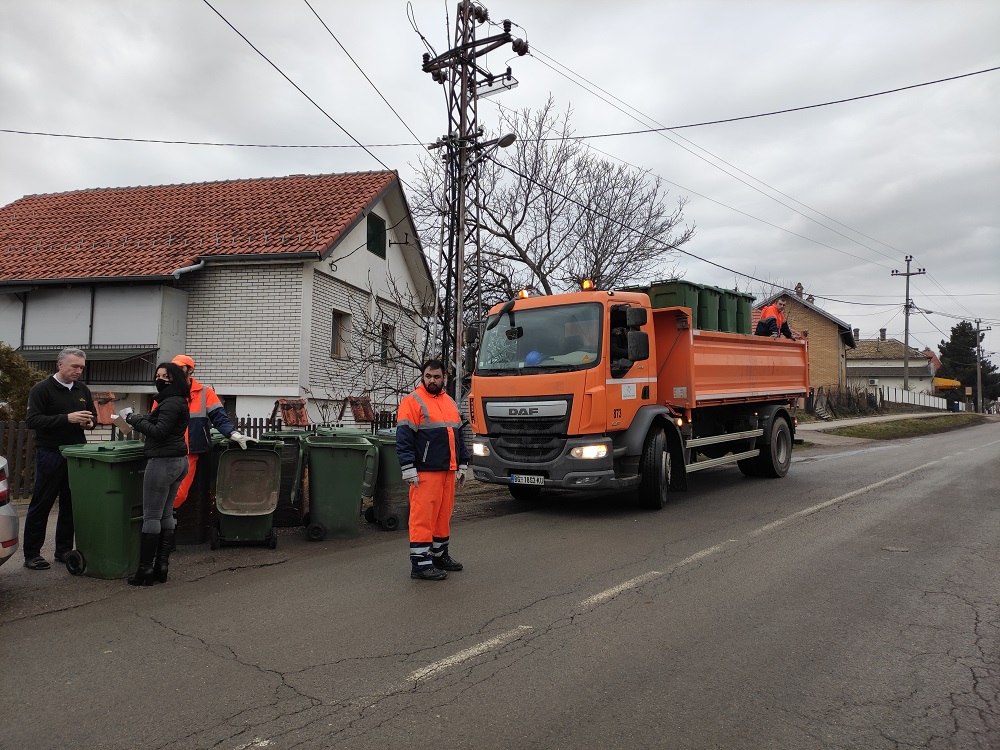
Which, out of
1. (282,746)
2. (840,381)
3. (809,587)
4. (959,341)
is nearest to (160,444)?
(282,746)

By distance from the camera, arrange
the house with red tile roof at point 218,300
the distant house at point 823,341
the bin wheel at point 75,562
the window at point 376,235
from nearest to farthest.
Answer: the bin wheel at point 75,562, the house with red tile roof at point 218,300, the window at point 376,235, the distant house at point 823,341

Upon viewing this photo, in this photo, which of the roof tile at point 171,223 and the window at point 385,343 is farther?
the roof tile at point 171,223

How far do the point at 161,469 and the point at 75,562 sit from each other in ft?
3.82

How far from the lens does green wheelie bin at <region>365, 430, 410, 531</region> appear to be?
25.5 feet

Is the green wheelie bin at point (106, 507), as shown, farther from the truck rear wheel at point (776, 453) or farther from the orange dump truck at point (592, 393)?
the truck rear wheel at point (776, 453)

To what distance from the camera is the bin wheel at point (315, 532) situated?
23.5ft

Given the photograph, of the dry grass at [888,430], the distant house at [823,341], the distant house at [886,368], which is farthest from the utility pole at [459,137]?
the distant house at [886,368]

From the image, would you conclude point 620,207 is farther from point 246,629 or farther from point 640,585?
point 246,629

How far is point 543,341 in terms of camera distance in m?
8.73

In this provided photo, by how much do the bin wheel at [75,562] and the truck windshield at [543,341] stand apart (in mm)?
4840

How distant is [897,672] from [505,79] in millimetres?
11734

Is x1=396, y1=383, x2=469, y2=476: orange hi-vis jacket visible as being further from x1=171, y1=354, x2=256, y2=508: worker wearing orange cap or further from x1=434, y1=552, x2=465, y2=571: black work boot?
x1=171, y1=354, x2=256, y2=508: worker wearing orange cap

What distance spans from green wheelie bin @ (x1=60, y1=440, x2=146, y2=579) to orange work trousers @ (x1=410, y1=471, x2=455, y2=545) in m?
2.23

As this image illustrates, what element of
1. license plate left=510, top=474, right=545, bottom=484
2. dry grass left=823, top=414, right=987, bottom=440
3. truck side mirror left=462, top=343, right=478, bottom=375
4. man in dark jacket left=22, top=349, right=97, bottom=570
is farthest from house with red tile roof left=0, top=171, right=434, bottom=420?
dry grass left=823, top=414, right=987, bottom=440
